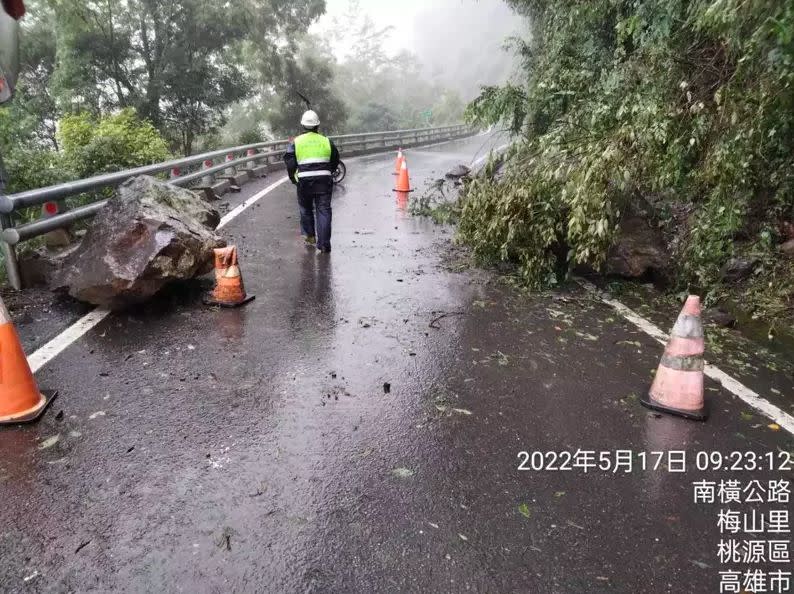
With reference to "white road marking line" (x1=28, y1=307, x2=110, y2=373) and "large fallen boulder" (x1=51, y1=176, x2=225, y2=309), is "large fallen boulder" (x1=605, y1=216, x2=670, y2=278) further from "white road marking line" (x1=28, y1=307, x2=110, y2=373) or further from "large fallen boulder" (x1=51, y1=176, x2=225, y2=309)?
"white road marking line" (x1=28, y1=307, x2=110, y2=373)

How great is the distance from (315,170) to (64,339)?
3996mm

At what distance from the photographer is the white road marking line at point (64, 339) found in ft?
14.0

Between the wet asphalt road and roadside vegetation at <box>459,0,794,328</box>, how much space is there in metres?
1.24

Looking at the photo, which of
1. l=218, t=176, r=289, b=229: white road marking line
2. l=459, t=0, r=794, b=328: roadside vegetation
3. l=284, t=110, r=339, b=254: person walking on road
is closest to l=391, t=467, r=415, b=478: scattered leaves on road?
l=459, t=0, r=794, b=328: roadside vegetation

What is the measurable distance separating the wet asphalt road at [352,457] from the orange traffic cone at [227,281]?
0.20m

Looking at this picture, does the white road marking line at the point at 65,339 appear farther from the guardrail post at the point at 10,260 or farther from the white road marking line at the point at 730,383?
the white road marking line at the point at 730,383

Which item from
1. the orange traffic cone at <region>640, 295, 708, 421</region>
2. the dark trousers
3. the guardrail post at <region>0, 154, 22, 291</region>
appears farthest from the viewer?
the dark trousers

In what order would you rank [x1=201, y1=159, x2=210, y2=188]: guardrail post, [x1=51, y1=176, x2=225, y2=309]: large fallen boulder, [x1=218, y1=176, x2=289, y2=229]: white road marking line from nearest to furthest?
[x1=51, y1=176, x2=225, y2=309]: large fallen boulder < [x1=218, y1=176, x2=289, y2=229]: white road marking line < [x1=201, y1=159, x2=210, y2=188]: guardrail post

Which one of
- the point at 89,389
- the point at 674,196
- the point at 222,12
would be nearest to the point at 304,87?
the point at 222,12

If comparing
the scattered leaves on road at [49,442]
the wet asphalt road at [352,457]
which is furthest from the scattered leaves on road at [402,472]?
the scattered leaves on road at [49,442]

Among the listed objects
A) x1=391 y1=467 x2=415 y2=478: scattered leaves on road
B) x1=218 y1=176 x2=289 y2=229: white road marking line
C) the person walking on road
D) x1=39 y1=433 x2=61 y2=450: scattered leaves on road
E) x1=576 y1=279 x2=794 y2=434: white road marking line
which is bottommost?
x1=576 y1=279 x2=794 y2=434: white road marking line

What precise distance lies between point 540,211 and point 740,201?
1955mm

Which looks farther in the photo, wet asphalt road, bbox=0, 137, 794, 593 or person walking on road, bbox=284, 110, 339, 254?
person walking on road, bbox=284, 110, 339, 254

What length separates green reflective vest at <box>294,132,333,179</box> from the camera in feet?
25.2
